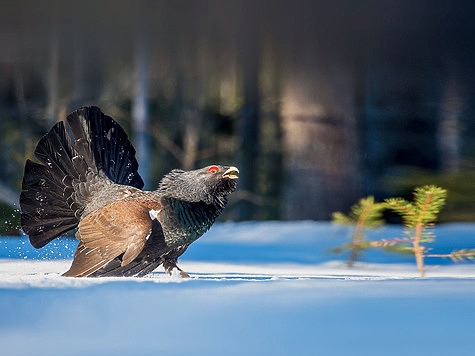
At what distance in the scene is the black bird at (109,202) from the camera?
267 cm

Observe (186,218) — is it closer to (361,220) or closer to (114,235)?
(114,235)

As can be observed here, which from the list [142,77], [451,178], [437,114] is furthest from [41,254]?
[437,114]

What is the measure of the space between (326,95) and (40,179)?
3.25 metres

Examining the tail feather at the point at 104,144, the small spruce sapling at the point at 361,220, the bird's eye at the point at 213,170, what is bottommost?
the small spruce sapling at the point at 361,220

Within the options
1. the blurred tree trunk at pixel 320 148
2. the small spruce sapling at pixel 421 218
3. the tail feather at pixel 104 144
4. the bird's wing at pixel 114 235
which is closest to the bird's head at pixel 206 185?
the bird's wing at pixel 114 235

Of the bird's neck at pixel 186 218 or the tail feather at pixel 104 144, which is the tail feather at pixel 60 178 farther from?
the bird's neck at pixel 186 218

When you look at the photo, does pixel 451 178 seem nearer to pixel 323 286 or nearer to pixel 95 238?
pixel 323 286

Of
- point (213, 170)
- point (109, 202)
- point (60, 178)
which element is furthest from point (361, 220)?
point (60, 178)

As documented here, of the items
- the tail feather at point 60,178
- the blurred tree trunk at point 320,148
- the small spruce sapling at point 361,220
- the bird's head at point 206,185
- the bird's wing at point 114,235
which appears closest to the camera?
the bird's wing at point 114,235

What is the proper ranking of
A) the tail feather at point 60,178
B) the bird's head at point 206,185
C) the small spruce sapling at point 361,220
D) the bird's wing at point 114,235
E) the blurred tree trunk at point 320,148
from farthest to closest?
1. the blurred tree trunk at point 320,148
2. the small spruce sapling at point 361,220
3. the tail feather at point 60,178
4. the bird's head at point 206,185
5. the bird's wing at point 114,235

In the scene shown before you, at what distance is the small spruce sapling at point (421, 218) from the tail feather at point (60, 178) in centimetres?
157

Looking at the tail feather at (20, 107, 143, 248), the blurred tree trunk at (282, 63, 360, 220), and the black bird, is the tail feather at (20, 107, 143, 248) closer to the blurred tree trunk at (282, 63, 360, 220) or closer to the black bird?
the black bird

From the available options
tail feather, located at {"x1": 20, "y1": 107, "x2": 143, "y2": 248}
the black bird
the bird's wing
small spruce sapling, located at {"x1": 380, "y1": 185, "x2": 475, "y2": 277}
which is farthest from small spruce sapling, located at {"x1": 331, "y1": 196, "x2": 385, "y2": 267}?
tail feather, located at {"x1": 20, "y1": 107, "x2": 143, "y2": 248}

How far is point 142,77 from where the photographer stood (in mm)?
6754
